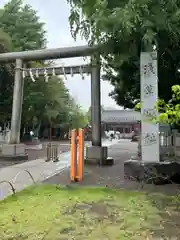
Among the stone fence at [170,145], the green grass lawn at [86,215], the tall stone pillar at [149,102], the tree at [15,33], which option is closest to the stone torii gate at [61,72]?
the stone fence at [170,145]

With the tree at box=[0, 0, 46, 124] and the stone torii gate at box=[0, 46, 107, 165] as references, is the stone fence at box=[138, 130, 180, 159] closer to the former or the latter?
the stone torii gate at box=[0, 46, 107, 165]

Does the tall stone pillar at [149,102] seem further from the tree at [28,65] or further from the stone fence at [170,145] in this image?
the tree at [28,65]

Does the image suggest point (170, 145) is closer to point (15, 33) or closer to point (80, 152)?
point (80, 152)

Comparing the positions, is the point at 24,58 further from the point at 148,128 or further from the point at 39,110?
the point at 39,110

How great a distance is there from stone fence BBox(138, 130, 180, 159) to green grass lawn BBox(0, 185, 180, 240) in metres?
7.18

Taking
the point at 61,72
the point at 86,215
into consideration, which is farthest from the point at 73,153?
the point at 61,72

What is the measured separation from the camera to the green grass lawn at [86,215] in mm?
4449

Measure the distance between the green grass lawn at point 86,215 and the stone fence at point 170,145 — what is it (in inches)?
283

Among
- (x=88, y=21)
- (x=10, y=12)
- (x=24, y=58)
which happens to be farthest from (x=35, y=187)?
(x=10, y=12)

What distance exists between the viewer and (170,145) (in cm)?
1568

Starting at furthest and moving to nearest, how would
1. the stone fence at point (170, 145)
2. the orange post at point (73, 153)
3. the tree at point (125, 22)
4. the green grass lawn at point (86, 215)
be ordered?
the stone fence at point (170, 145), the orange post at point (73, 153), the tree at point (125, 22), the green grass lawn at point (86, 215)

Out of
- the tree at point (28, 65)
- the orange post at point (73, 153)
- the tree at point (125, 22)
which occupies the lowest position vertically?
the orange post at point (73, 153)

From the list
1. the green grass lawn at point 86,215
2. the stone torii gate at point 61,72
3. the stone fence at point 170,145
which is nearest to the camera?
the green grass lawn at point 86,215

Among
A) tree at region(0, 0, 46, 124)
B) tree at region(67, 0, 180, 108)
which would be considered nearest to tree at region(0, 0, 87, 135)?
tree at region(0, 0, 46, 124)
